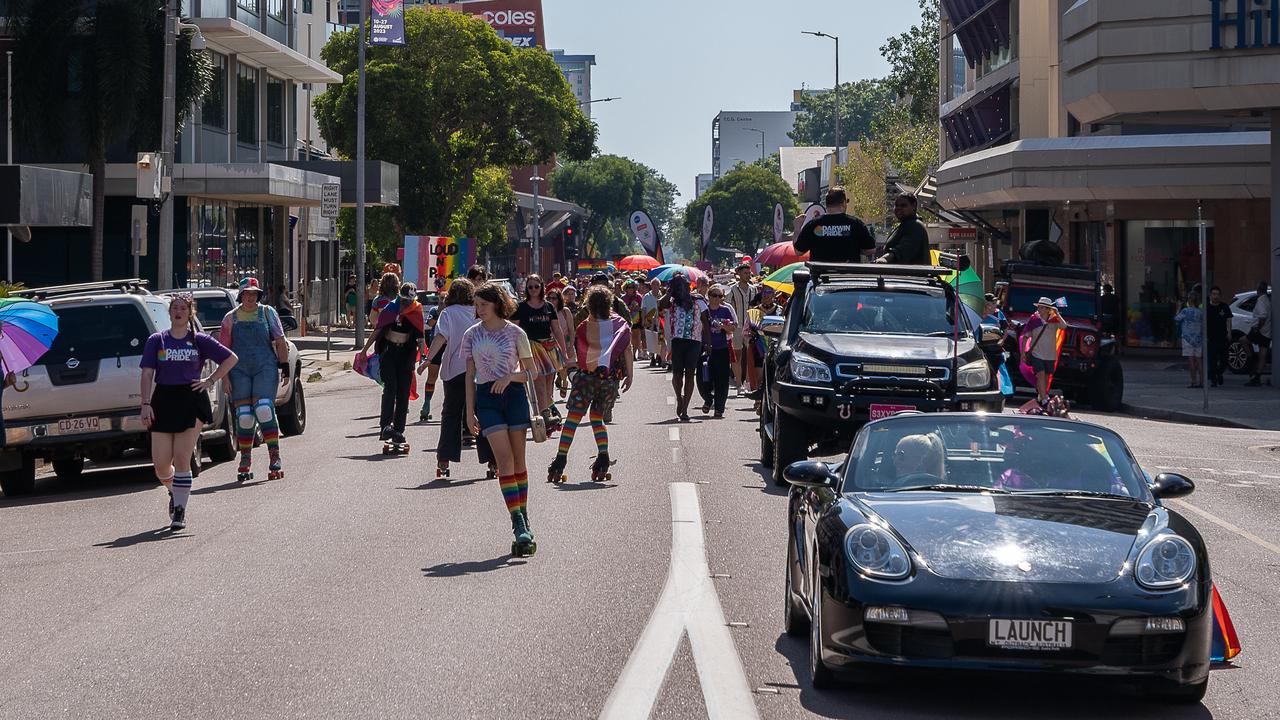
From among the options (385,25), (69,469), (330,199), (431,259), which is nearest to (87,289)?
(69,469)

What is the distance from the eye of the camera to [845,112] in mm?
183500

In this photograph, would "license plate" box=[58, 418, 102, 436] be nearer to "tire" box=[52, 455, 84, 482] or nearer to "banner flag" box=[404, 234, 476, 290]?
"tire" box=[52, 455, 84, 482]

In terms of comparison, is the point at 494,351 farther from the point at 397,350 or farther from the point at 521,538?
the point at 397,350

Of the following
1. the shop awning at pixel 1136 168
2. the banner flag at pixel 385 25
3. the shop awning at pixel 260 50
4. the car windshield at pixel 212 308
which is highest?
the banner flag at pixel 385 25

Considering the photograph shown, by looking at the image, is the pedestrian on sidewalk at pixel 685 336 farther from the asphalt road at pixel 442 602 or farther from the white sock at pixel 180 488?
the white sock at pixel 180 488

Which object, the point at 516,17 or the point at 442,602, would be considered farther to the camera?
the point at 516,17

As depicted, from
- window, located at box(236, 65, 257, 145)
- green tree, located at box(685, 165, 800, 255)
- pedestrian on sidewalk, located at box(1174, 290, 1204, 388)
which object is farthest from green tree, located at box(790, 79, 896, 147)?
pedestrian on sidewalk, located at box(1174, 290, 1204, 388)

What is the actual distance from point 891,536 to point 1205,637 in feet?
4.25

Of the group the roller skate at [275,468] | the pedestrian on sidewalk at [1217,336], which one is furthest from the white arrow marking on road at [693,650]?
the pedestrian on sidewalk at [1217,336]

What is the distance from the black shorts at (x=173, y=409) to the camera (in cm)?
1300

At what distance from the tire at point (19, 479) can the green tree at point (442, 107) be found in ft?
139

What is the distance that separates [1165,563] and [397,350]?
1219 cm

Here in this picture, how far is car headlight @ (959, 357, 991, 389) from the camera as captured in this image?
14.4m

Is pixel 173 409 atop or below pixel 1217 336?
below
